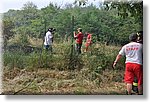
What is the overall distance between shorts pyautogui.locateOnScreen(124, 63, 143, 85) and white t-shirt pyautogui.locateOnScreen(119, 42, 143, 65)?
0.03 meters

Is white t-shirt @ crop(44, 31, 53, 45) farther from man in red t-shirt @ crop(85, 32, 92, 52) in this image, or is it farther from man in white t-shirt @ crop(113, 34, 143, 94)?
man in white t-shirt @ crop(113, 34, 143, 94)

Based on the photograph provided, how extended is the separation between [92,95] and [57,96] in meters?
0.26

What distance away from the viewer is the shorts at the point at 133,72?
2.90m

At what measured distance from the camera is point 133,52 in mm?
2912

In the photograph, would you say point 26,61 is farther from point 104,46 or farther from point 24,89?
point 104,46

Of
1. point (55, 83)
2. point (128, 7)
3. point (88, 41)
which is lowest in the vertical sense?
point (55, 83)

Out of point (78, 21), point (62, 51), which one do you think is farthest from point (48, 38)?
point (78, 21)

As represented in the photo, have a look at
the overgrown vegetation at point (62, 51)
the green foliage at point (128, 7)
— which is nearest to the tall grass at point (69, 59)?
the overgrown vegetation at point (62, 51)

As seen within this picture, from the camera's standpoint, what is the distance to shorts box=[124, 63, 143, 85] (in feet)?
9.51

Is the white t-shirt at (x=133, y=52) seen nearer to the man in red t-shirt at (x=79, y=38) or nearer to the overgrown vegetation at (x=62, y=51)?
the overgrown vegetation at (x=62, y=51)

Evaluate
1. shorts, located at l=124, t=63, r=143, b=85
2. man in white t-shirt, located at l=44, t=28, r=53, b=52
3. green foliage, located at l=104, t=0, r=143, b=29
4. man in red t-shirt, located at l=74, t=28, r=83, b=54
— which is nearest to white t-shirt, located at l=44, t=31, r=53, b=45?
man in white t-shirt, located at l=44, t=28, r=53, b=52

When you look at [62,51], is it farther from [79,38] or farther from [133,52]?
[133,52]

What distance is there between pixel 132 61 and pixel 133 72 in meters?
0.08

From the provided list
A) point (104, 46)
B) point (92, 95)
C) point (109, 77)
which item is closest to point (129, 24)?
point (104, 46)
